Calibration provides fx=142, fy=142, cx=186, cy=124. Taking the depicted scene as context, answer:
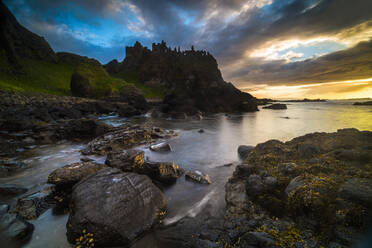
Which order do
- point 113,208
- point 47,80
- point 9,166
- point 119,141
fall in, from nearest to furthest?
point 113,208, point 9,166, point 119,141, point 47,80

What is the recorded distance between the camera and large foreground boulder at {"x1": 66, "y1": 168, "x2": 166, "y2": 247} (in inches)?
156

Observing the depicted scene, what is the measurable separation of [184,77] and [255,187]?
Result: 101m

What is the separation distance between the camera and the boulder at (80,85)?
55.7 meters

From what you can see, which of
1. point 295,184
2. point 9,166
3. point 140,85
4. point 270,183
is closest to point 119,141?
point 9,166

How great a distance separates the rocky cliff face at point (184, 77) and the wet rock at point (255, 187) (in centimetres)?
4600

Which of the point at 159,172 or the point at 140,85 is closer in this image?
the point at 159,172

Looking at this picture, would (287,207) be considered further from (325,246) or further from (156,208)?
(156,208)

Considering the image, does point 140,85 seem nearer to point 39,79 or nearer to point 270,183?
point 39,79

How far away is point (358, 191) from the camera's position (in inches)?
145

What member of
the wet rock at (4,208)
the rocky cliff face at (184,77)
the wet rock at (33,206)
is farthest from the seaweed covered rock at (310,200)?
the rocky cliff face at (184,77)

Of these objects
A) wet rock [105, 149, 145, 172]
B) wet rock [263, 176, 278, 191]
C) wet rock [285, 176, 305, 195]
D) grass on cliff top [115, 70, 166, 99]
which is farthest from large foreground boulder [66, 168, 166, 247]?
grass on cliff top [115, 70, 166, 99]

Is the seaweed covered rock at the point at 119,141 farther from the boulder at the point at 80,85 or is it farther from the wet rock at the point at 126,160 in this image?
the boulder at the point at 80,85

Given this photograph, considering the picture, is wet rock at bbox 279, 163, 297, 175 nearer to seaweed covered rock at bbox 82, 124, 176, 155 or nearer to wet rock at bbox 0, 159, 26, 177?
seaweed covered rock at bbox 82, 124, 176, 155

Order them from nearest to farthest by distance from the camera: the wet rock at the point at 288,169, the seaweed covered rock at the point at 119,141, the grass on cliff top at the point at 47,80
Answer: the wet rock at the point at 288,169 < the seaweed covered rock at the point at 119,141 < the grass on cliff top at the point at 47,80
